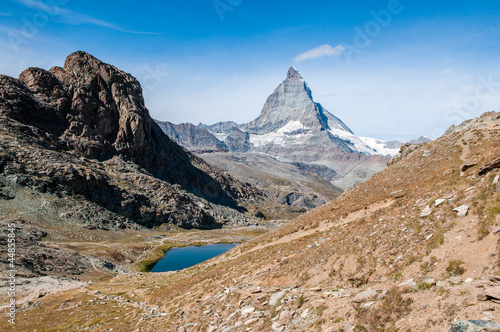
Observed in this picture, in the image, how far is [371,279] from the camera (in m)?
18.2

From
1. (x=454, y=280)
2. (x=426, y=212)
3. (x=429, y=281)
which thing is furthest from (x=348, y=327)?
(x=426, y=212)

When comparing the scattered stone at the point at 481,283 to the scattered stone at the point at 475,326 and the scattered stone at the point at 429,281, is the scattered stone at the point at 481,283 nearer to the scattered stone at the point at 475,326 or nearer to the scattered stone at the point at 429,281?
the scattered stone at the point at 429,281

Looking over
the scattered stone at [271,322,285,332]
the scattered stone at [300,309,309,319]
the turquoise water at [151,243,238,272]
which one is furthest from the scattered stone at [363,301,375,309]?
the turquoise water at [151,243,238,272]

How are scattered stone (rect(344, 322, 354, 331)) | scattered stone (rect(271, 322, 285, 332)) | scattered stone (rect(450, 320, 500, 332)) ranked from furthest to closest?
scattered stone (rect(271, 322, 285, 332)), scattered stone (rect(344, 322, 354, 331)), scattered stone (rect(450, 320, 500, 332))

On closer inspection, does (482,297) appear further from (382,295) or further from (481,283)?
(382,295)

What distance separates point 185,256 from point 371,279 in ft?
360

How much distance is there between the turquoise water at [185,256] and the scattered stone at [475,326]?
99.5 metres

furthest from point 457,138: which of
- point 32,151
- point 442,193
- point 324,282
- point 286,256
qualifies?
point 32,151

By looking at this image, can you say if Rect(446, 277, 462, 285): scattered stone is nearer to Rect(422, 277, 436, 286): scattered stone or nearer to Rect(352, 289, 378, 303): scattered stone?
Rect(422, 277, 436, 286): scattered stone

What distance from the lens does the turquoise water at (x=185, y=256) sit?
102844mm

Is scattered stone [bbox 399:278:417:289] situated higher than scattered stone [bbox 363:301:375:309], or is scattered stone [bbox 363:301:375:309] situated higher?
scattered stone [bbox 399:278:417:289]

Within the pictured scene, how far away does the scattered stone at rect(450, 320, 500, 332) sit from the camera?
907cm

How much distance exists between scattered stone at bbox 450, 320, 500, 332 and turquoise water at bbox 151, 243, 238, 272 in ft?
326

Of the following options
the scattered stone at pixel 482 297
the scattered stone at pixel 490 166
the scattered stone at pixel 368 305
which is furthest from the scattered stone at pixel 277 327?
the scattered stone at pixel 490 166
